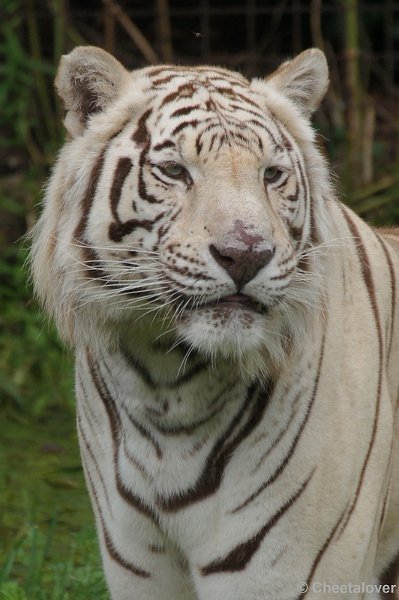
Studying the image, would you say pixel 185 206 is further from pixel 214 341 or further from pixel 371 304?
pixel 371 304

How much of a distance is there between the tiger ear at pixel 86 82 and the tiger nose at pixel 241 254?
1.71ft

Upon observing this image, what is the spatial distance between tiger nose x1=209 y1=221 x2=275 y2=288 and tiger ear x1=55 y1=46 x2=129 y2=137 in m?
0.52

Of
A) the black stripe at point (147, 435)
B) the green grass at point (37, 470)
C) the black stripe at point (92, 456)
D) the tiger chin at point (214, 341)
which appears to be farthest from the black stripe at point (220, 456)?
the green grass at point (37, 470)

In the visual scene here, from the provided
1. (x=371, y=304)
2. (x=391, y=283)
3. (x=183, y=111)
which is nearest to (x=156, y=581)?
(x=371, y=304)

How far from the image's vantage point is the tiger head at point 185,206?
247 cm

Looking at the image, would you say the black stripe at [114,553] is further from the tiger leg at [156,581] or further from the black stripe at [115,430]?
the black stripe at [115,430]

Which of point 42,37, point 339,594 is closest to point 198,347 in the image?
point 339,594

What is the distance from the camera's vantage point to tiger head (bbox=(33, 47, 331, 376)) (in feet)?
8.11

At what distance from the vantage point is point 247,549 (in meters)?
2.69

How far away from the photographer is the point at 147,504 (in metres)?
2.82

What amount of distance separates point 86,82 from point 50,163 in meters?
3.95

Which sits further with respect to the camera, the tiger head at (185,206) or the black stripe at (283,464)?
the black stripe at (283,464)

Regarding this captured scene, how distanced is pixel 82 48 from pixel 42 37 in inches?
189

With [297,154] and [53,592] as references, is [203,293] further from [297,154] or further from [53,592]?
[53,592]
